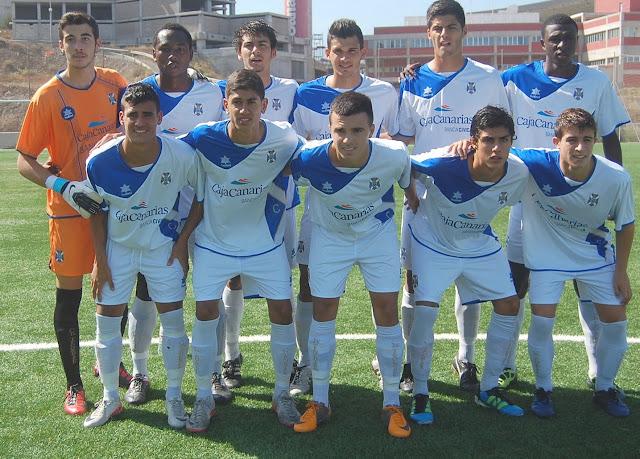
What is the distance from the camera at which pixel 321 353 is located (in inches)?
148

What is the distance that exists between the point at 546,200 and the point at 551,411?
3.82 feet

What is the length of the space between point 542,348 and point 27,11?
69.1m

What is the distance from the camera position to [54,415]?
3842 mm

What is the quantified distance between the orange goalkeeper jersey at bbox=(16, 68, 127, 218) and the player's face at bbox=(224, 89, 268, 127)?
3.00 feet

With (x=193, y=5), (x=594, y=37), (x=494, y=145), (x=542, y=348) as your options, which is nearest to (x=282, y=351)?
(x=542, y=348)

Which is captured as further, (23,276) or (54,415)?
(23,276)

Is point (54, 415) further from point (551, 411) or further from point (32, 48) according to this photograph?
point (32, 48)

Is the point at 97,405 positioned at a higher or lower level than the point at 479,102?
lower

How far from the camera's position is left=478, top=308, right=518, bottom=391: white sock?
12.7ft

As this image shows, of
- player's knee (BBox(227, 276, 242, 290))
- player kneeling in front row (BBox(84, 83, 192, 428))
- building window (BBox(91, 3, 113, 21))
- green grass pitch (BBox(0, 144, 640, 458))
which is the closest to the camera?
green grass pitch (BBox(0, 144, 640, 458))

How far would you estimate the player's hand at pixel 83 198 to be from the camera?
11.8ft

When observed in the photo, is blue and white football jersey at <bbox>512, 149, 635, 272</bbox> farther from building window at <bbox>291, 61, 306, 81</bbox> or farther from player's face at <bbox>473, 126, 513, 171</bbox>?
building window at <bbox>291, 61, 306, 81</bbox>

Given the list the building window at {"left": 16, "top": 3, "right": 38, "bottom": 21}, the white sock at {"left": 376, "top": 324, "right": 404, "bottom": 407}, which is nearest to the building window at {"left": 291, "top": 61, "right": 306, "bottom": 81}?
the building window at {"left": 16, "top": 3, "right": 38, "bottom": 21}

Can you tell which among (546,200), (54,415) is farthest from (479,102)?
(54,415)
